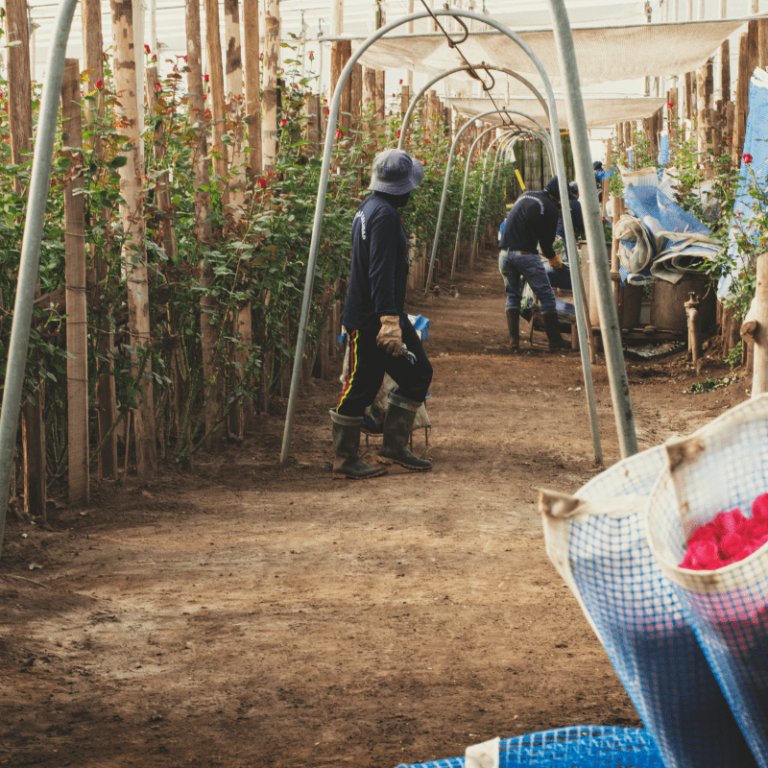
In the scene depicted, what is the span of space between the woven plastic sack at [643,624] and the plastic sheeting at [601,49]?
5.70 m

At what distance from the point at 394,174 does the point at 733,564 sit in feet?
12.6

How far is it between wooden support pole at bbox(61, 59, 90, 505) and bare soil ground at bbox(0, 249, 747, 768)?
0.83 ft

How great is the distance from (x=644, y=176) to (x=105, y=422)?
7286 mm

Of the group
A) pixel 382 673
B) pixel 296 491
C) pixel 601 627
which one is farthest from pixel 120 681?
pixel 296 491

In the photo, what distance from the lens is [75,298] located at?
3998 mm

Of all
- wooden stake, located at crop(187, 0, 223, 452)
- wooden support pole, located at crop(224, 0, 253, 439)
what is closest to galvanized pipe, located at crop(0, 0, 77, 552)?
wooden stake, located at crop(187, 0, 223, 452)

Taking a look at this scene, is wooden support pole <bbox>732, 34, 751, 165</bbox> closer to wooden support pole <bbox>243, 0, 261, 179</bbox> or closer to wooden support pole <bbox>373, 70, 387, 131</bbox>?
wooden support pole <bbox>373, 70, 387, 131</bbox>

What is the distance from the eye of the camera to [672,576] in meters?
1.47

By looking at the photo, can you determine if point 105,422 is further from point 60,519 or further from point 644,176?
point 644,176

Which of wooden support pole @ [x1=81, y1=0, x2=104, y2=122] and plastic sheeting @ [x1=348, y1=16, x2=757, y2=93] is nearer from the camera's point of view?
wooden support pole @ [x1=81, y1=0, x2=104, y2=122]

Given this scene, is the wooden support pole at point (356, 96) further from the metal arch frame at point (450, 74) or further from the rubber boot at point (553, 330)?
the rubber boot at point (553, 330)

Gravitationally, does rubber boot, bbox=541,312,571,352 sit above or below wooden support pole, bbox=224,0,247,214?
below

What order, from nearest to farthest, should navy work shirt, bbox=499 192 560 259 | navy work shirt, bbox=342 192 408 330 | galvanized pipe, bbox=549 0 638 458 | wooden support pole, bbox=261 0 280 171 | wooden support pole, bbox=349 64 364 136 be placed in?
galvanized pipe, bbox=549 0 638 458, navy work shirt, bbox=342 192 408 330, wooden support pole, bbox=261 0 280 171, wooden support pole, bbox=349 64 364 136, navy work shirt, bbox=499 192 560 259

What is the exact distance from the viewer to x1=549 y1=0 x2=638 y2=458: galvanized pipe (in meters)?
2.11
